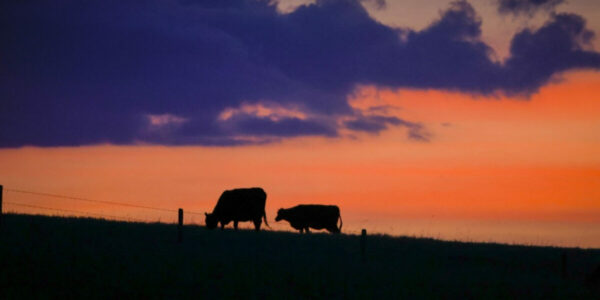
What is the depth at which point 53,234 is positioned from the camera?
80.2ft

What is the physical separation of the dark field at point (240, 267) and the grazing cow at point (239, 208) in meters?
3.95

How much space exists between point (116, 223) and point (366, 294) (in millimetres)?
15970

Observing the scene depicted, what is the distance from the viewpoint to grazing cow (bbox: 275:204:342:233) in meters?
47.6

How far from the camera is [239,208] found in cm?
3753

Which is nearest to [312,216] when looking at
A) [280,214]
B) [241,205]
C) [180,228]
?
[280,214]

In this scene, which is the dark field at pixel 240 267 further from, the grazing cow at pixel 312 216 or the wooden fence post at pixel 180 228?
the grazing cow at pixel 312 216

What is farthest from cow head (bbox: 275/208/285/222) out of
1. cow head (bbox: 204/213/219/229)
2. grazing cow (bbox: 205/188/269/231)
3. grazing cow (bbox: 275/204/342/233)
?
cow head (bbox: 204/213/219/229)

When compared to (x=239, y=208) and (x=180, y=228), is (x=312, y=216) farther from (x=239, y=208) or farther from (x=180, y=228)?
(x=180, y=228)

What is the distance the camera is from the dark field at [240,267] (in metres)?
17.1

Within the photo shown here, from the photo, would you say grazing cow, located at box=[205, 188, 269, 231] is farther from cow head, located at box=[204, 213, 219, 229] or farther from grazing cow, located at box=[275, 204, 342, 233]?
grazing cow, located at box=[275, 204, 342, 233]

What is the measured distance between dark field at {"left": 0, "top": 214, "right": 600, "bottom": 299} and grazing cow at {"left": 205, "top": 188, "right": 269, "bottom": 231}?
3.95m

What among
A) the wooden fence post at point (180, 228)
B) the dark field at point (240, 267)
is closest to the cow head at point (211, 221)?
the dark field at point (240, 267)

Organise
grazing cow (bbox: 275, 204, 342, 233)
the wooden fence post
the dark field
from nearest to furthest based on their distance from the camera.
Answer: the dark field, the wooden fence post, grazing cow (bbox: 275, 204, 342, 233)

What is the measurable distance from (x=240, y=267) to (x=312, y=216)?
2732 cm
